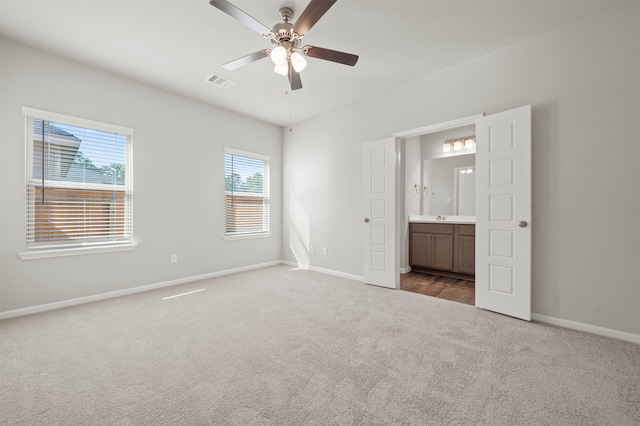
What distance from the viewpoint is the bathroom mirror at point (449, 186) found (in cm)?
490

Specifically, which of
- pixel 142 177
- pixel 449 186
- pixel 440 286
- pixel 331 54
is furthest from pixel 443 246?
pixel 142 177

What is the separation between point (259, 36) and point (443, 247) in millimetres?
4141

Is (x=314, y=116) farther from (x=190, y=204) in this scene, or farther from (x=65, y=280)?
(x=65, y=280)

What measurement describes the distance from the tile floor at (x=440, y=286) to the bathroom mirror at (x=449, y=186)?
1.33m

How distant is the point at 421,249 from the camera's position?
488cm

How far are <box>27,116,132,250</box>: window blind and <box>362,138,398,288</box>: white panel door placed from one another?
3.36 m

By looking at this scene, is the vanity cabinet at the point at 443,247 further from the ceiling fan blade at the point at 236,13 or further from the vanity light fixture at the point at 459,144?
the ceiling fan blade at the point at 236,13

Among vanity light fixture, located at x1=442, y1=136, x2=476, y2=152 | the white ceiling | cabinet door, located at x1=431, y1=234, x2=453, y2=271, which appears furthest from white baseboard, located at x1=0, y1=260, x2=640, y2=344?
vanity light fixture, located at x1=442, y1=136, x2=476, y2=152

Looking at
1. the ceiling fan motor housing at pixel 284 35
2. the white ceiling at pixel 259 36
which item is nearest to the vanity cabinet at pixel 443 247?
the white ceiling at pixel 259 36

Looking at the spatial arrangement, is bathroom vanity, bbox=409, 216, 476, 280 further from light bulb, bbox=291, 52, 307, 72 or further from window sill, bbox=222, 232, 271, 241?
light bulb, bbox=291, 52, 307, 72

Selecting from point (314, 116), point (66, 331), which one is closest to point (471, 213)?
point (314, 116)

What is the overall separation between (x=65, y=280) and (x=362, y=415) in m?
3.61

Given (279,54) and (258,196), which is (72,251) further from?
(279,54)

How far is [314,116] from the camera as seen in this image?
4.95 meters
